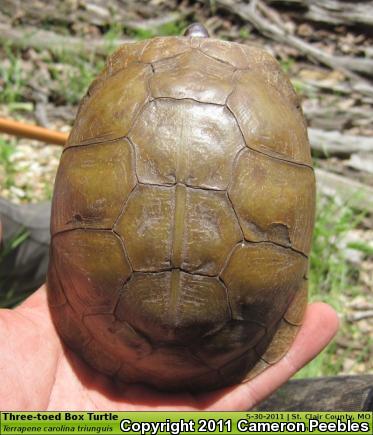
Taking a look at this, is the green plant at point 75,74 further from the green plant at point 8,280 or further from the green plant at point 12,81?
the green plant at point 8,280

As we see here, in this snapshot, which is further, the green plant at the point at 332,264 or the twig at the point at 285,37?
the twig at the point at 285,37

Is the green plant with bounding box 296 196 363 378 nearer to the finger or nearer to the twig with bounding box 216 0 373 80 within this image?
the finger

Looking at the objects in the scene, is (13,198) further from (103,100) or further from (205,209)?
(205,209)

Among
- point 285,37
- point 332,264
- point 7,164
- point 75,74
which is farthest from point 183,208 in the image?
point 285,37

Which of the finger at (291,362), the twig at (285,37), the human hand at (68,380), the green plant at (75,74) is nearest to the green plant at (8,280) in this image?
the human hand at (68,380)

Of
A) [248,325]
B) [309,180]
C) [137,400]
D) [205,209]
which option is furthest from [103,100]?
[137,400]

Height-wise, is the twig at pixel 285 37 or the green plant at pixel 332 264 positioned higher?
the twig at pixel 285 37
